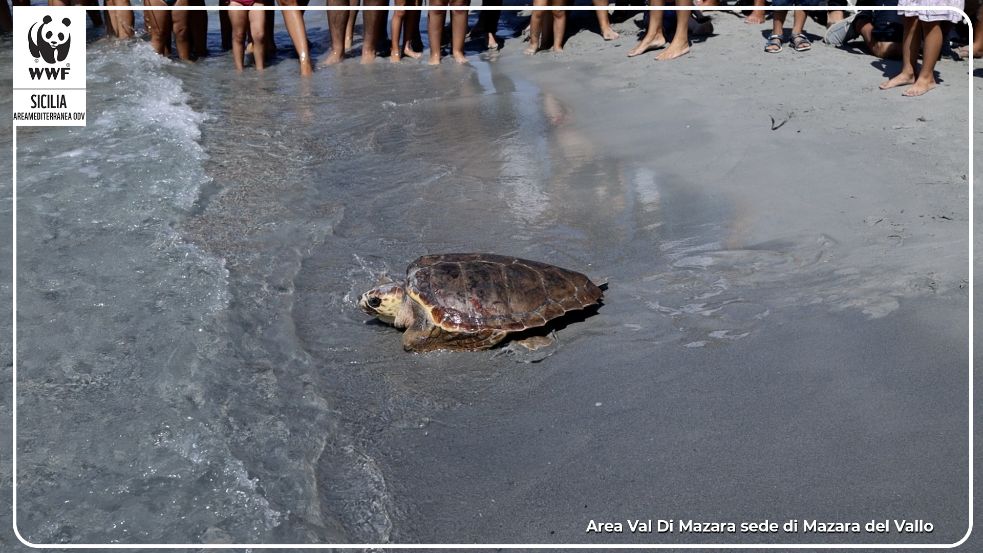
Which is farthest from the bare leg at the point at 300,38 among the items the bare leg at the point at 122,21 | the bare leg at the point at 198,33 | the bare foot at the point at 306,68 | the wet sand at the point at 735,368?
the wet sand at the point at 735,368

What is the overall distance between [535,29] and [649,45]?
159 centimetres

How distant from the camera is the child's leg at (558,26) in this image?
1002 cm

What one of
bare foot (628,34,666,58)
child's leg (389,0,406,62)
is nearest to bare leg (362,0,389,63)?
child's leg (389,0,406,62)

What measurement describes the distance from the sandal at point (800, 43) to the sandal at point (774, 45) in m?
0.14

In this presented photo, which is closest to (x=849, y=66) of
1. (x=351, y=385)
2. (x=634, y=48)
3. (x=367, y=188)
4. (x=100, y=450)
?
(x=634, y=48)

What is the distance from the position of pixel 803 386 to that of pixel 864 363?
1.04 ft

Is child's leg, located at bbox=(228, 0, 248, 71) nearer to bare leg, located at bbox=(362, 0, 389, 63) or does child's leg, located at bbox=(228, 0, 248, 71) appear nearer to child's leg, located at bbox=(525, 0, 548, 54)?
bare leg, located at bbox=(362, 0, 389, 63)

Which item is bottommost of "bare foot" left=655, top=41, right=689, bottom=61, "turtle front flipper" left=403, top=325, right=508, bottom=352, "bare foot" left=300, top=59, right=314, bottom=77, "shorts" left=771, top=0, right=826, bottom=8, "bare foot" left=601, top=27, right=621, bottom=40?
"turtle front flipper" left=403, top=325, right=508, bottom=352

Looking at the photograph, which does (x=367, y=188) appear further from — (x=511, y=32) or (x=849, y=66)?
(x=511, y=32)

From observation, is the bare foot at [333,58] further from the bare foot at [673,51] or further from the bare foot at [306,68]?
the bare foot at [673,51]

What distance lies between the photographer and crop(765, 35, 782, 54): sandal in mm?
8242

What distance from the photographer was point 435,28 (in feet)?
33.1

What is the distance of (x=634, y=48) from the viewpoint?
9.39 meters

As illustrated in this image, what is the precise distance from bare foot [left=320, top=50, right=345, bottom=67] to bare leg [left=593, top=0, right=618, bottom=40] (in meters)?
3.18
